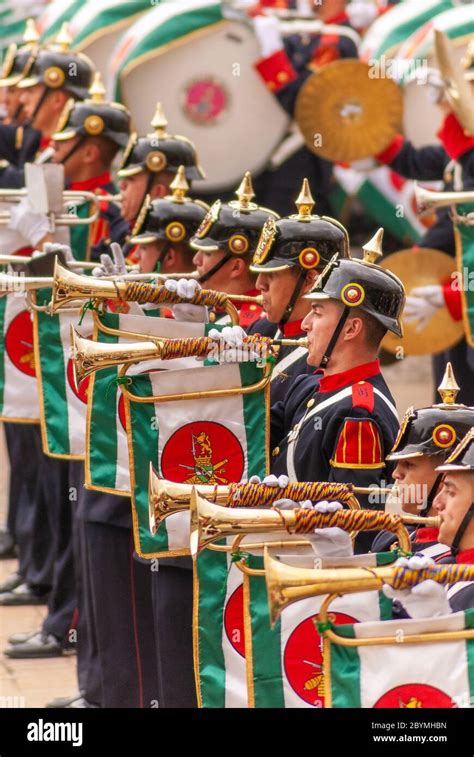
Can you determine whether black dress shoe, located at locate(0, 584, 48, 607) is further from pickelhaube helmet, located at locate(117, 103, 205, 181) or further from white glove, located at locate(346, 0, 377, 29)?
white glove, located at locate(346, 0, 377, 29)

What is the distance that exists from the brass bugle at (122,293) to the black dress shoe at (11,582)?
3.42 m

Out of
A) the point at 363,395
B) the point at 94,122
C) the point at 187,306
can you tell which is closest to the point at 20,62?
the point at 94,122

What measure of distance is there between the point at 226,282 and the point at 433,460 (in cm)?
196

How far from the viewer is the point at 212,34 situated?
12.5m

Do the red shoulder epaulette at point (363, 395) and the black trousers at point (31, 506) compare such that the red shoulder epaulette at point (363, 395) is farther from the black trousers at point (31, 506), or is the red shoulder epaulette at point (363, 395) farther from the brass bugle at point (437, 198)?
the black trousers at point (31, 506)

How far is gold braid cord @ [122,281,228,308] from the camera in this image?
622 centimetres

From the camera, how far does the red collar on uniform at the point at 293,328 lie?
620 cm

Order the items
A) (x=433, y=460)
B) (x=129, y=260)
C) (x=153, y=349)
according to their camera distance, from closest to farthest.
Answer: (x=433, y=460) < (x=153, y=349) < (x=129, y=260)

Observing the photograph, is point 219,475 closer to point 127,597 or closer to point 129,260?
point 127,597

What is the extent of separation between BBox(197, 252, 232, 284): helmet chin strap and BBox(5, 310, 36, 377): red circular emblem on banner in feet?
5.40

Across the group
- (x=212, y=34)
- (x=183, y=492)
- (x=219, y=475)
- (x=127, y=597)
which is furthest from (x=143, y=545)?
(x=212, y=34)

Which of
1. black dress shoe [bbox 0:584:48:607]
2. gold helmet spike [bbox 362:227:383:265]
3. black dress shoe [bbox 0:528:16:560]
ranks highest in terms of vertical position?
gold helmet spike [bbox 362:227:383:265]

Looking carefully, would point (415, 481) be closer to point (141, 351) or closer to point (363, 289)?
point (363, 289)

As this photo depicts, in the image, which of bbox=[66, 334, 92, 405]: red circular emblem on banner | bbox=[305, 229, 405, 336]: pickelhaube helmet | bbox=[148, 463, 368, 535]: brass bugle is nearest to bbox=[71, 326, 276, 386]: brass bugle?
bbox=[305, 229, 405, 336]: pickelhaube helmet
